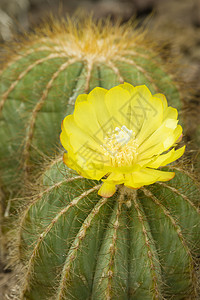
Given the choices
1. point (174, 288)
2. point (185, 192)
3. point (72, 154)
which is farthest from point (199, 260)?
point (72, 154)

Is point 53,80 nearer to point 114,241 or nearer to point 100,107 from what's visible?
point 100,107

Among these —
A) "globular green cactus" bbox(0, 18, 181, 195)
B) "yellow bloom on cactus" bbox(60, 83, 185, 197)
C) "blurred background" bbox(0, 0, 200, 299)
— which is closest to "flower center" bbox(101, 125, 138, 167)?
"yellow bloom on cactus" bbox(60, 83, 185, 197)

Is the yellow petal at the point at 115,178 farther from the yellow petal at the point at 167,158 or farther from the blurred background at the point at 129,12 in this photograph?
the blurred background at the point at 129,12

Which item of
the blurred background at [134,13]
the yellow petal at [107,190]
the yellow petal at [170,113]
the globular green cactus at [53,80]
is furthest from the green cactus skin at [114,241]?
the blurred background at [134,13]

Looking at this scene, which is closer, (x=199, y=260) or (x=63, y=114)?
(x=199, y=260)

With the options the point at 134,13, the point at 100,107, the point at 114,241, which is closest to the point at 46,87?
the point at 100,107

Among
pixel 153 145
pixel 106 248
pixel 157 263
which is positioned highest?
pixel 153 145

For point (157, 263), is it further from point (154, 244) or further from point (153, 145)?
point (153, 145)
